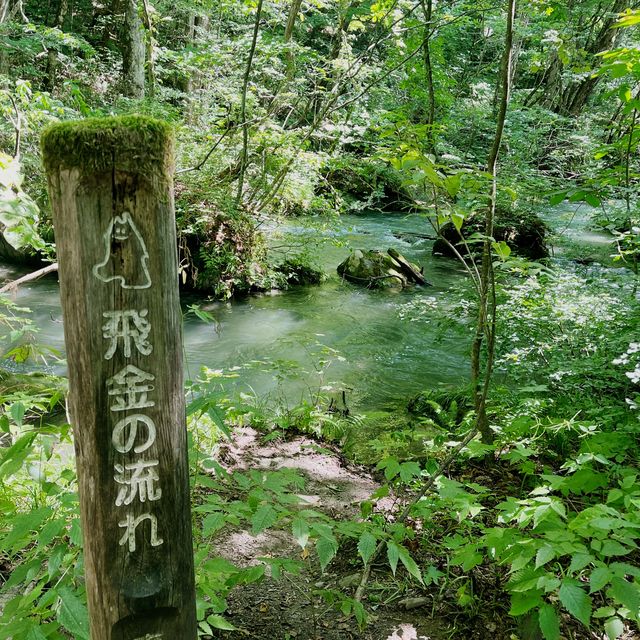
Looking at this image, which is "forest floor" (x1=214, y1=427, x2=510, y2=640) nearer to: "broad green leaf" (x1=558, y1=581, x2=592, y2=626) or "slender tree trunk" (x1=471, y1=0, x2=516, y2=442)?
"broad green leaf" (x1=558, y1=581, x2=592, y2=626)

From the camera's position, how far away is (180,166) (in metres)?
7.89

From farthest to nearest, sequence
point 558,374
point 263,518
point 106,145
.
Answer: point 558,374 → point 263,518 → point 106,145

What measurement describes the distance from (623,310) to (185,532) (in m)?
3.54

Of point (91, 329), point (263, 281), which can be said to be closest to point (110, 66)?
point (263, 281)

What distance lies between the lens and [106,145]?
3.73 ft

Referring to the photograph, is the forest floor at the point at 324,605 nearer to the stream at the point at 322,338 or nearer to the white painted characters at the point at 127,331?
the white painted characters at the point at 127,331

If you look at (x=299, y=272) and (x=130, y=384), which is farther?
(x=299, y=272)

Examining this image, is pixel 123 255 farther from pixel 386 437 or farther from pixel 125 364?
pixel 386 437

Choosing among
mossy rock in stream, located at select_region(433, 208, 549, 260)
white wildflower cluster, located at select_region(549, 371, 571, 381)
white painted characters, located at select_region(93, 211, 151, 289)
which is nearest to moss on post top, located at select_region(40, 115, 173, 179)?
white painted characters, located at select_region(93, 211, 151, 289)

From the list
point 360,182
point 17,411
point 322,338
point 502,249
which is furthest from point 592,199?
point 360,182

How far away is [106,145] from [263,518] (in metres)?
1.12

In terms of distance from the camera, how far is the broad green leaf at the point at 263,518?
5.13 ft

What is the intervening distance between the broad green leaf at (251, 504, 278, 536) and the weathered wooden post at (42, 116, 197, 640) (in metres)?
0.26

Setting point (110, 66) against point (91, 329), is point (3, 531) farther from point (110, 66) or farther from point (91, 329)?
point (110, 66)
